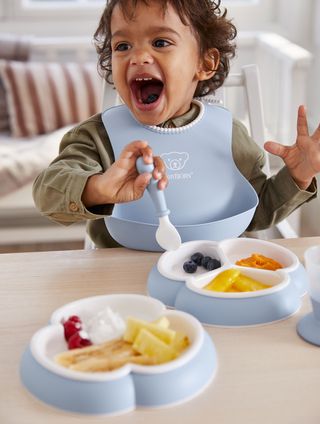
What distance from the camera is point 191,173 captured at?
1.30m

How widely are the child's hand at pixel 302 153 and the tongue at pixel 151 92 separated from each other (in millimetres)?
215

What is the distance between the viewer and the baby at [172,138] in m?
1.22

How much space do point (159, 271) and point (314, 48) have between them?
2565mm

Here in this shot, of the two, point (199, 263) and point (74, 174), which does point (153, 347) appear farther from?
point (74, 174)

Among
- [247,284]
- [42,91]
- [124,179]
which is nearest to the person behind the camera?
[247,284]

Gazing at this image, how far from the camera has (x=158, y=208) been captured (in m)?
1.02

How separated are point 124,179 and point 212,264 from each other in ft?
0.62

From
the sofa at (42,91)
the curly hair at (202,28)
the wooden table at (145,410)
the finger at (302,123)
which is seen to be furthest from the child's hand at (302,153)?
the sofa at (42,91)

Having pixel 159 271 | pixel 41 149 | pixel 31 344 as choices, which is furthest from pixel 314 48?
pixel 31 344

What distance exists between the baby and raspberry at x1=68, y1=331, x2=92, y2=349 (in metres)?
0.35

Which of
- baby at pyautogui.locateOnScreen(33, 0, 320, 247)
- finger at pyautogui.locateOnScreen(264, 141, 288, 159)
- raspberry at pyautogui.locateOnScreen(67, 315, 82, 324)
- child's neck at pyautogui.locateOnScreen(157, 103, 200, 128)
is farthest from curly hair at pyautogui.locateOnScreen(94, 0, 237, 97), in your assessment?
raspberry at pyautogui.locateOnScreen(67, 315, 82, 324)

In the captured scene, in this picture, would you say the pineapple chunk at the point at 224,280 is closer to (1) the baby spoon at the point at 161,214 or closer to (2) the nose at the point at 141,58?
(1) the baby spoon at the point at 161,214

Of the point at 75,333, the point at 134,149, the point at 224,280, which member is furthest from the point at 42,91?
the point at 75,333

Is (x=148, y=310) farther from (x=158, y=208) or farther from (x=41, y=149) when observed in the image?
(x=41, y=149)
